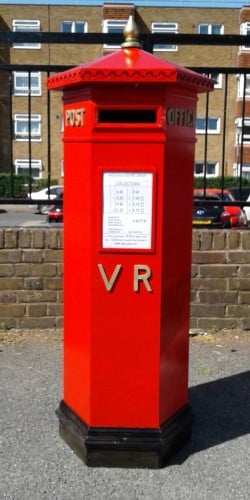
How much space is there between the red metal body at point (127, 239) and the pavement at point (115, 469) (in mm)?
261

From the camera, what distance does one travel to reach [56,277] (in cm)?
494

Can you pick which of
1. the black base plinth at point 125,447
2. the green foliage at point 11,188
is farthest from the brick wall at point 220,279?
the black base plinth at point 125,447

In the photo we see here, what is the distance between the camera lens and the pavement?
9.21 feet

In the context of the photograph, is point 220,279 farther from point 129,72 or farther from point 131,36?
point 129,72

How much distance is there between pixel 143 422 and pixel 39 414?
83 centimetres

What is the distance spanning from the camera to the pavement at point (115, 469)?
2.81 metres

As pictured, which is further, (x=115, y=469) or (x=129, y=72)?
(x=115, y=469)

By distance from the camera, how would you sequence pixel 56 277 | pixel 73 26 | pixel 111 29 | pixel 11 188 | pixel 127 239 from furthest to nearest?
pixel 73 26 < pixel 111 29 < pixel 11 188 < pixel 56 277 < pixel 127 239

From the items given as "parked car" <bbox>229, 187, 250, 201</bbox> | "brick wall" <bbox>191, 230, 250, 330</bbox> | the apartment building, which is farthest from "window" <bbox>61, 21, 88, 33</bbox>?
"brick wall" <bbox>191, 230, 250, 330</bbox>

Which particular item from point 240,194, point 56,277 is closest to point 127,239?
point 56,277

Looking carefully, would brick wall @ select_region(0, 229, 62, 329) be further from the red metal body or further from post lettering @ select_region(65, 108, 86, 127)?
post lettering @ select_region(65, 108, 86, 127)

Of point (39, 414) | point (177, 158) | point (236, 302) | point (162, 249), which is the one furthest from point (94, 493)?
point (236, 302)

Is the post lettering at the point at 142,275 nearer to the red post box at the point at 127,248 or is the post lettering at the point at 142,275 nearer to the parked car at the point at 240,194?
the red post box at the point at 127,248

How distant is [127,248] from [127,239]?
42 millimetres
